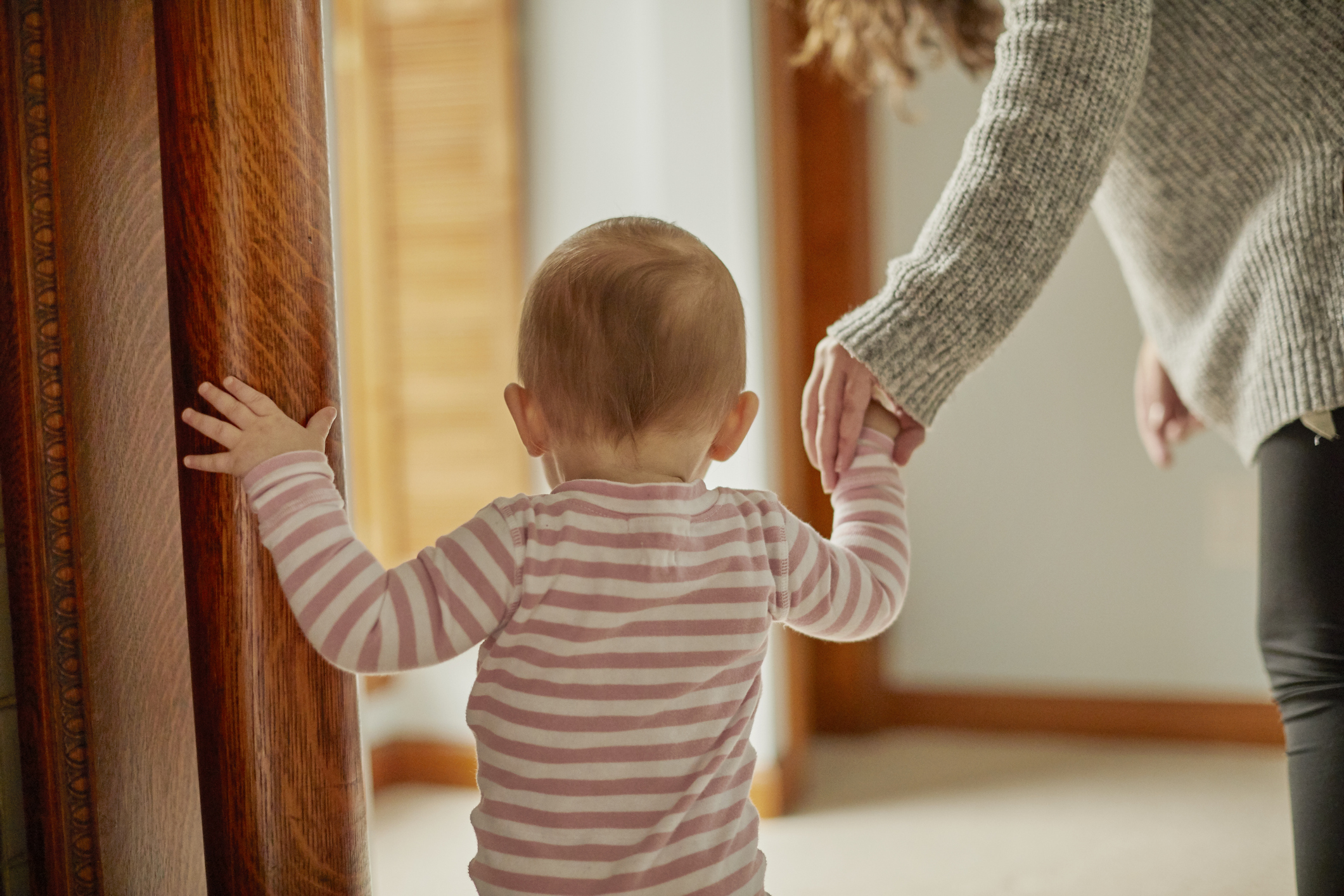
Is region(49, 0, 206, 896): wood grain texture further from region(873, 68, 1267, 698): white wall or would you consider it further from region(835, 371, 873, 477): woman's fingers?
region(873, 68, 1267, 698): white wall

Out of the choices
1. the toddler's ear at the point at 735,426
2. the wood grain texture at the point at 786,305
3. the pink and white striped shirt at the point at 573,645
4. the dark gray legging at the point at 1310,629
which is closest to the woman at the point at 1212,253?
the dark gray legging at the point at 1310,629

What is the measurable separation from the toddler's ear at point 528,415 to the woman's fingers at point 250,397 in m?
0.16

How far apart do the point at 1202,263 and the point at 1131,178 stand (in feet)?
0.34

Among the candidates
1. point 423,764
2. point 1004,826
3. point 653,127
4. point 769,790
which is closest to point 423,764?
point 423,764

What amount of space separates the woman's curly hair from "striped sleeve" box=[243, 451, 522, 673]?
0.96 metres

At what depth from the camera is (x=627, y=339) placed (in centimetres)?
75

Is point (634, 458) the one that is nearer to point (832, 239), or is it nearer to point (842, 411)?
point (842, 411)

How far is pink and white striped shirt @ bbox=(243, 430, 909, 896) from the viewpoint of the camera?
72 cm

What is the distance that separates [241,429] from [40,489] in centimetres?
20

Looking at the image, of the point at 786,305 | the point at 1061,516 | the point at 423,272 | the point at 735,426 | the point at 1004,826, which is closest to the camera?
the point at 735,426

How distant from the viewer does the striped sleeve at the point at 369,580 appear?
0.71m

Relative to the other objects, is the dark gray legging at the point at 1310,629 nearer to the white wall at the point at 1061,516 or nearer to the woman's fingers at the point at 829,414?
the woman's fingers at the point at 829,414

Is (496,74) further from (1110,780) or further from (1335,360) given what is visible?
(1110,780)

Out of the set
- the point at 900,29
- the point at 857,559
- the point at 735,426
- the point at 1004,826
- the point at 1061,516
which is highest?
the point at 900,29
